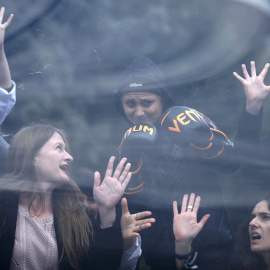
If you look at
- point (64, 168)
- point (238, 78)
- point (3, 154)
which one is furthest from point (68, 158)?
point (238, 78)

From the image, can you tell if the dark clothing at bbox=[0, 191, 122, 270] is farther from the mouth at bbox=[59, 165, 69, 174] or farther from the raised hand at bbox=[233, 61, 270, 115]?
the raised hand at bbox=[233, 61, 270, 115]

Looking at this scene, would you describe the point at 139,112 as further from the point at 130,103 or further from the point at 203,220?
the point at 203,220

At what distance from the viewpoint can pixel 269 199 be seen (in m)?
1.49

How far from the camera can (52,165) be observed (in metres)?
1.50

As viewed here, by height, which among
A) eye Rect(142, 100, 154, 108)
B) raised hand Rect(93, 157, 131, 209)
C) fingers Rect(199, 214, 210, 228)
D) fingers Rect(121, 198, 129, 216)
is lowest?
fingers Rect(199, 214, 210, 228)

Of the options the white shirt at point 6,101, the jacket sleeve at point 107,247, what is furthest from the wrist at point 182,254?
the white shirt at point 6,101

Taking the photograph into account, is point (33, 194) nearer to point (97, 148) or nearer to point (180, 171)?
point (97, 148)

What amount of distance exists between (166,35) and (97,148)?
0.60 metres

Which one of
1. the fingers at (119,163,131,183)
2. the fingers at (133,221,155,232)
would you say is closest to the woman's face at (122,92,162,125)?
the fingers at (119,163,131,183)

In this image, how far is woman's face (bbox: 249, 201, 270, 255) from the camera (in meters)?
1.43

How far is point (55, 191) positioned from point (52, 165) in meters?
0.13

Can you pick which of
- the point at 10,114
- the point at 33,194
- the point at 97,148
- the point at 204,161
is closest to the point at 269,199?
the point at 204,161

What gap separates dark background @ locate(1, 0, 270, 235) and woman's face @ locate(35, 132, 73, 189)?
0.23 ft

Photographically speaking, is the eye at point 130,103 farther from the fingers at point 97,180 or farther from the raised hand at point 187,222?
the raised hand at point 187,222
